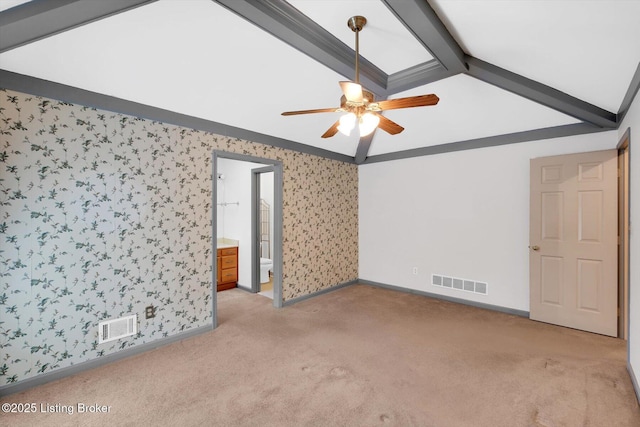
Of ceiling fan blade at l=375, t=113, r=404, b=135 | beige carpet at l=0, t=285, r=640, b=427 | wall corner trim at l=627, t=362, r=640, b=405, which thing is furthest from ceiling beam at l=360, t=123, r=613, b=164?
wall corner trim at l=627, t=362, r=640, b=405

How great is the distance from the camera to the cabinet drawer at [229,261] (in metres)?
5.06

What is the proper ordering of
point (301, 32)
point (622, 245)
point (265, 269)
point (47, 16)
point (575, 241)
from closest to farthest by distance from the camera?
1. point (47, 16)
2. point (301, 32)
3. point (622, 245)
4. point (575, 241)
5. point (265, 269)

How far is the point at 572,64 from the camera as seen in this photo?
223 cm

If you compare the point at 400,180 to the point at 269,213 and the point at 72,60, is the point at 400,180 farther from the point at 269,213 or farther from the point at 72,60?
the point at 72,60

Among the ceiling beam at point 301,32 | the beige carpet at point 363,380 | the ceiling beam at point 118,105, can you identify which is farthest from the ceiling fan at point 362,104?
the beige carpet at point 363,380

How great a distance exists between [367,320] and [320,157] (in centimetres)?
259

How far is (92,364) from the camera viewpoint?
8.33 feet

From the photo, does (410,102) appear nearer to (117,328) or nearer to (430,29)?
(430,29)

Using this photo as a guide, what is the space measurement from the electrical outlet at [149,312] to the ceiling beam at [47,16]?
7.41 feet

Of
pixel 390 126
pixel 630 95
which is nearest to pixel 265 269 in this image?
pixel 390 126

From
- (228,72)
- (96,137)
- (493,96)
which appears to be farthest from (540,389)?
(96,137)

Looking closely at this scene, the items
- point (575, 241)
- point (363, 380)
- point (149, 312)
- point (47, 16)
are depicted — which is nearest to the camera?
point (47, 16)

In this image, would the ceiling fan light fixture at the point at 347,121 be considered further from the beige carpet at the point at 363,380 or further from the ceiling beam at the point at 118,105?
the beige carpet at the point at 363,380

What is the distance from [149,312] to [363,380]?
216 centimetres
